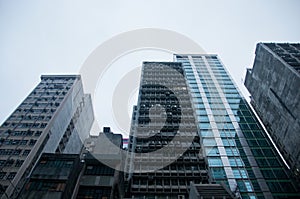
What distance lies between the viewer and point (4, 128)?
6278 cm

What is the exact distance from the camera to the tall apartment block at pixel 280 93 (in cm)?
4831

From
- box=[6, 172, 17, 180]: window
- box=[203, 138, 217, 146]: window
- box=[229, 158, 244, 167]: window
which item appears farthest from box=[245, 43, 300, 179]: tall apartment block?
box=[6, 172, 17, 180]: window

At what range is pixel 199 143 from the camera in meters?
51.6

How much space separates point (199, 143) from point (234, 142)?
814 centimetres

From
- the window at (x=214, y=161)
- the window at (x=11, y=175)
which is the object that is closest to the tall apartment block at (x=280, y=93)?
the window at (x=214, y=161)

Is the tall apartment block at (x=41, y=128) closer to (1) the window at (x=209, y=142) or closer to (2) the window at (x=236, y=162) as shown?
(1) the window at (x=209, y=142)

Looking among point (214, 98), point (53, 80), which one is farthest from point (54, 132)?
point (214, 98)

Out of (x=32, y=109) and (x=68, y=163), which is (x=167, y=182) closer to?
(x=68, y=163)

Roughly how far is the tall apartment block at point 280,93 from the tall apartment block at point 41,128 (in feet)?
202

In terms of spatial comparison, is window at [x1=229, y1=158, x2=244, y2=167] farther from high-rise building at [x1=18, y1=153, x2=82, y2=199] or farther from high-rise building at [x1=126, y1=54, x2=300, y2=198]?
high-rise building at [x1=18, y1=153, x2=82, y2=199]

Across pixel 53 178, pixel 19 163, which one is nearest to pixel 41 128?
pixel 19 163

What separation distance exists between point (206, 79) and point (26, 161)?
5826 centimetres

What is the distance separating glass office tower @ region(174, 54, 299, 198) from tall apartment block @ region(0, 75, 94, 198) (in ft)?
140

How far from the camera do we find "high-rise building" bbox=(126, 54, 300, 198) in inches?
1635
